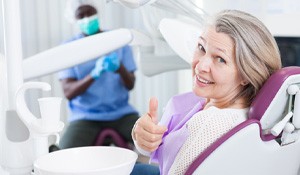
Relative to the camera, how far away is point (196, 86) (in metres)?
0.99

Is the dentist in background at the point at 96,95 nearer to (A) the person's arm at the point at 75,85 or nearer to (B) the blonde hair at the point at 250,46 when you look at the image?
(A) the person's arm at the point at 75,85

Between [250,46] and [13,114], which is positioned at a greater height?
[250,46]

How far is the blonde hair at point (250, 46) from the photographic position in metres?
0.93

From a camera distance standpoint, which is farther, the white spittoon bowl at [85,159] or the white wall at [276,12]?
the white wall at [276,12]

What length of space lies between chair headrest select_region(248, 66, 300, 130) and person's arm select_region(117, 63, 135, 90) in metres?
1.59

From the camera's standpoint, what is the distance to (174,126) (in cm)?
111

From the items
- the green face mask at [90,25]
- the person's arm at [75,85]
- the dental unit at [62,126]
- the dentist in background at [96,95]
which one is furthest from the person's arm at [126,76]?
the dental unit at [62,126]

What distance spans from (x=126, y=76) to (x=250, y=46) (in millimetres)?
1598

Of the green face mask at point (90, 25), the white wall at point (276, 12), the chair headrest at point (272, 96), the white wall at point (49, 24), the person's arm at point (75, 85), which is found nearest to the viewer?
the chair headrest at point (272, 96)

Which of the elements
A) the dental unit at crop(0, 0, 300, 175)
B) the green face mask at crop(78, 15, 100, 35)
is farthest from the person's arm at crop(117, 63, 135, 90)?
the dental unit at crop(0, 0, 300, 175)

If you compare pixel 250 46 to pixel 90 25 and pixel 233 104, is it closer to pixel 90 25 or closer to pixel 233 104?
pixel 233 104

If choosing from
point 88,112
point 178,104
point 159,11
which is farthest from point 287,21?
point 88,112

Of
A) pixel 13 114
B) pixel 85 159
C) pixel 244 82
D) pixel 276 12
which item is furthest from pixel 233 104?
pixel 276 12

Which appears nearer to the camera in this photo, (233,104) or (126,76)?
(233,104)
